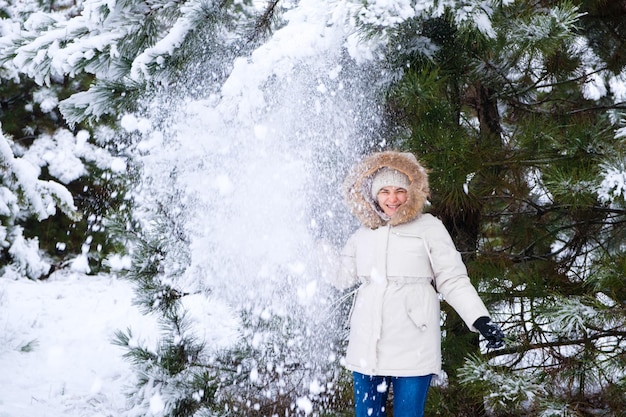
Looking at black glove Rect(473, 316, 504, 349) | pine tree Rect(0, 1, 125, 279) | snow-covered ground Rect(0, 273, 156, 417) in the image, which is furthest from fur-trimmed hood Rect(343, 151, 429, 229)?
pine tree Rect(0, 1, 125, 279)

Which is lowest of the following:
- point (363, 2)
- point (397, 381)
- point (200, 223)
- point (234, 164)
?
point (397, 381)

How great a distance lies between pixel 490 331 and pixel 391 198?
31.9 inches

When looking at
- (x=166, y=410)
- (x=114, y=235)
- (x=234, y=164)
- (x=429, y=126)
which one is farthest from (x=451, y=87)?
(x=166, y=410)

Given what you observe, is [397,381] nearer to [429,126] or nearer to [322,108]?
[429,126]

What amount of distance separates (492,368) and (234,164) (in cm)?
170

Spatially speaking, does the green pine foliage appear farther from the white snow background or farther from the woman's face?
the white snow background

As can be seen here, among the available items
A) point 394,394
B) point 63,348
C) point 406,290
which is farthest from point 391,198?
point 63,348

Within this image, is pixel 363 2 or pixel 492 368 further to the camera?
pixel 492 368

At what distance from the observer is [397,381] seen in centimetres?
270

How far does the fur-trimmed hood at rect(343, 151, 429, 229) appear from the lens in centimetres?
271

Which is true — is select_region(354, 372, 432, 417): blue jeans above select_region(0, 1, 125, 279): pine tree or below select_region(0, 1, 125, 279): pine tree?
below

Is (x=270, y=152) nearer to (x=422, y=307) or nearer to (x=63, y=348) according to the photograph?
(x=422, y=307)

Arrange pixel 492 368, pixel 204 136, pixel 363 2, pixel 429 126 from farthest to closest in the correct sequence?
1. pixel 204 136
2. pixel 429 126
3. pixel 492 368
4. pixel 363 2

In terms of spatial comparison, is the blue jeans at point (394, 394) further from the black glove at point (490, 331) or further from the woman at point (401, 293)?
the black glove at point (490, 331)
